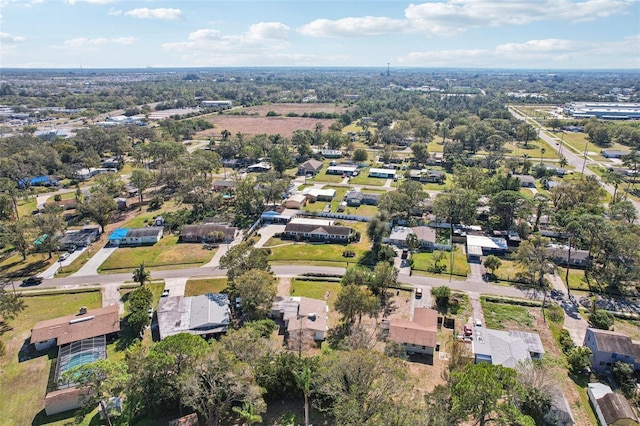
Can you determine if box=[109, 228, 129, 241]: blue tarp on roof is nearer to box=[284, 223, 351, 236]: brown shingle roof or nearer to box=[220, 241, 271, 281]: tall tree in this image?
box=[220, 241, 271, 281]: tall tree

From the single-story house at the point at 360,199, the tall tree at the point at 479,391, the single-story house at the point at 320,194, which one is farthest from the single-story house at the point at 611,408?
the single-story house at the point at 320,194

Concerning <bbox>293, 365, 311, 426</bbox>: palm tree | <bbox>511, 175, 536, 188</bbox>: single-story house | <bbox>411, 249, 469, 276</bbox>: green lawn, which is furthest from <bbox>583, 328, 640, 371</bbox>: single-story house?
<bbox>511, 175, 536, 188</bbox>: single-story house

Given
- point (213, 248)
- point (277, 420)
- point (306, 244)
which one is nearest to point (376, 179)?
point (306, 244)

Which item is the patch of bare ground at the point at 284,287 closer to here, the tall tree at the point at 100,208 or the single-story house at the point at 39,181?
the tall tree at the point at 100,208

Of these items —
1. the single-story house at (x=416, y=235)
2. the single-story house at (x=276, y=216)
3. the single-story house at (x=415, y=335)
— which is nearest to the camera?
the single-story house at (x=415, y=335)

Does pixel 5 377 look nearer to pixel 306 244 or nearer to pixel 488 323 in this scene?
pixel 306 244
